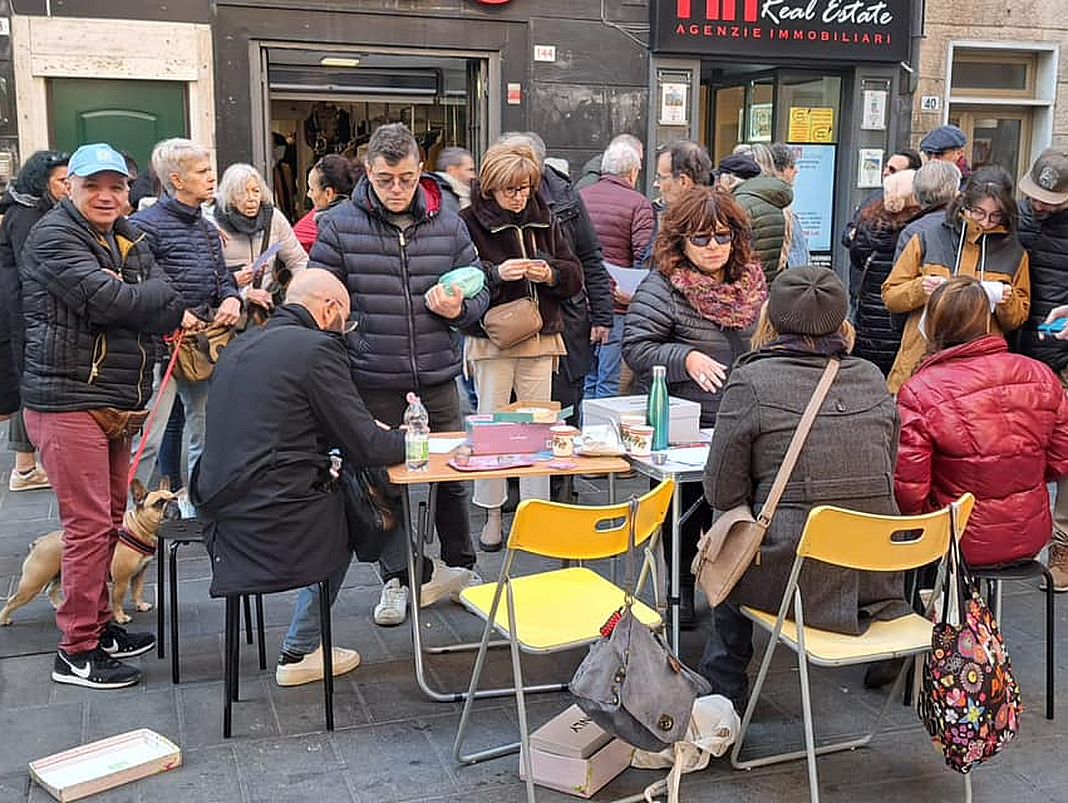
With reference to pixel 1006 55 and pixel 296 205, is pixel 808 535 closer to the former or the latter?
pixel 296 205

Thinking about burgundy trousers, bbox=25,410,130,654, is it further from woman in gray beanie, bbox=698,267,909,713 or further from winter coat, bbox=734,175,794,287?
winter coat, bbox=734,175,794,287

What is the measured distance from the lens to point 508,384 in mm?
5203

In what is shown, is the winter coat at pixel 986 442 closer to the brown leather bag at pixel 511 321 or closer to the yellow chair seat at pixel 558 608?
the yellow chair seat at pixel 558 608

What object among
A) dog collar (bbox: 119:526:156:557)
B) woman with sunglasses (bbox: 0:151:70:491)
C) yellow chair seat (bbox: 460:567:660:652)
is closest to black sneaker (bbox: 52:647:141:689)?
dog collar (bbox: 119:526:156:557)

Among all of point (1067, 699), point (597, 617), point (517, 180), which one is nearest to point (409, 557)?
point (597, 617)

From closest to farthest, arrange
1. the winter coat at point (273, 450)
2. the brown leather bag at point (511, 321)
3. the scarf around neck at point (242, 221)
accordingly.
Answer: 1. the winter coat at point (273, 450)
2. the brown leather bag at point (511, 321)
3. the scarf around neck at point (242, 221)

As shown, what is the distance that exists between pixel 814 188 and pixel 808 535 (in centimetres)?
780

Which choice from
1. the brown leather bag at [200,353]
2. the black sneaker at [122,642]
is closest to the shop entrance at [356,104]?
the brown leather bag at [200,353]

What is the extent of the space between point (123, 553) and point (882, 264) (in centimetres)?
357

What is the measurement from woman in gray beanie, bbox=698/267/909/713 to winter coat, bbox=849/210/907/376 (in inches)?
95.6

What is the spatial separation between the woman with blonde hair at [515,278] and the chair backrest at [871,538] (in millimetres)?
2025

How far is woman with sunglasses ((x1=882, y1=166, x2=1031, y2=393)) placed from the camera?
4723 millimetres

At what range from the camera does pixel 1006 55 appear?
10.5 metres

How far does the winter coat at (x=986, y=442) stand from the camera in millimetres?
3477
